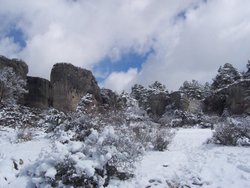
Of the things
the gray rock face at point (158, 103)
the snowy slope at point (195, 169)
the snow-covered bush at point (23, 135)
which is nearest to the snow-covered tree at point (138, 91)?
the gray rock face at point (158, 103)

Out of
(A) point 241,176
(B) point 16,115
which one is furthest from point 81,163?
(B) point 16,115

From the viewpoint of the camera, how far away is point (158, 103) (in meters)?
35.9

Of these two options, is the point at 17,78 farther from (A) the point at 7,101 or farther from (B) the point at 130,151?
(B) the point at 130,151

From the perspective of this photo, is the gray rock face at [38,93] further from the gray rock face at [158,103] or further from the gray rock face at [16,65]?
the gray rock face at [158,103]

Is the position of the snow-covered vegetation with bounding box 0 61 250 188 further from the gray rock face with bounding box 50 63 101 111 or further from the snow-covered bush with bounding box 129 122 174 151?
the gray rock face with bounding box 50 63 101 111

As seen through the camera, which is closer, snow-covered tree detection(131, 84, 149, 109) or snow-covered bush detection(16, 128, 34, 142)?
snow-covered bush detection(16, 128, 34, 142)

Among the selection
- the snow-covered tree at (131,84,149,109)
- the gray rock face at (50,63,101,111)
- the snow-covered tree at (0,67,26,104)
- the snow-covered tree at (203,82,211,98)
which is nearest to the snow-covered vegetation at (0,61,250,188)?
the snow-covered tree at (0,67,26,104)

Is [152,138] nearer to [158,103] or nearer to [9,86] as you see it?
[9,86]

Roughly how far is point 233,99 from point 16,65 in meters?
18.0

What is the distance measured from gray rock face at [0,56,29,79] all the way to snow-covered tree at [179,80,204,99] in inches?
1211

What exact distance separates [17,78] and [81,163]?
1593 centimetres

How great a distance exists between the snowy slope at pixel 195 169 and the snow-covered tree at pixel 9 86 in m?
12.7

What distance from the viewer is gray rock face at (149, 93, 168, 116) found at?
35.2m

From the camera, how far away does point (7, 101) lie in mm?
21266
